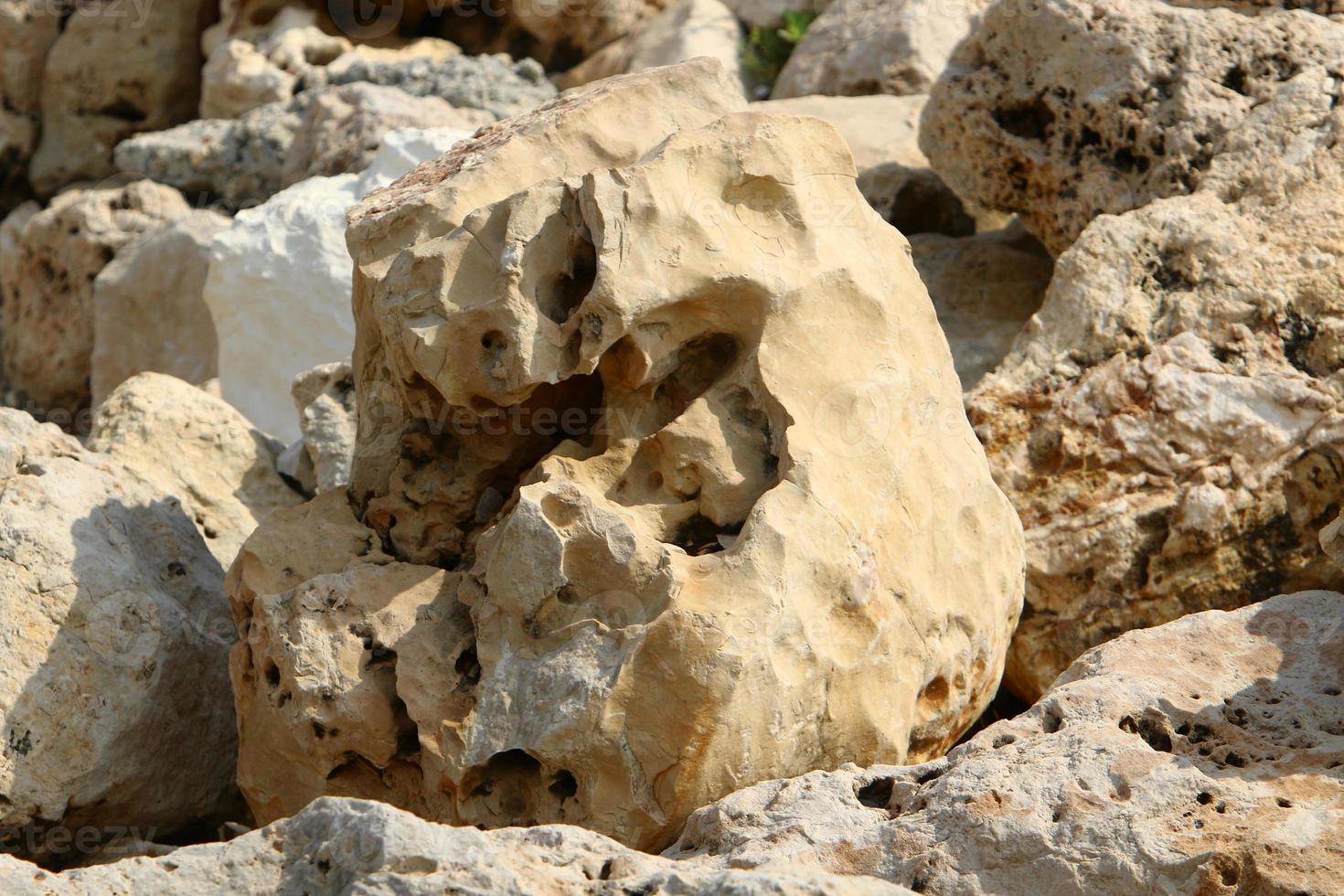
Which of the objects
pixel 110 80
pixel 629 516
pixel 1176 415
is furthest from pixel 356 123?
pixel 629 516

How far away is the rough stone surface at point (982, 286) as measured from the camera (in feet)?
18.4

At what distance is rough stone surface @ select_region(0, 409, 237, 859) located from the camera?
3.74 metres

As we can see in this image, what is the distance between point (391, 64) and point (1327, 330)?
5199 millimetres

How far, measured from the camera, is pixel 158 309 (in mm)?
7359

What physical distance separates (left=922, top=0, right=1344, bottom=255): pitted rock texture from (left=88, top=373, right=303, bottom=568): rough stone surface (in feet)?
8.61

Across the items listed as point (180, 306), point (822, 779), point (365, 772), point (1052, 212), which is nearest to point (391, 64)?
point (180, 306)

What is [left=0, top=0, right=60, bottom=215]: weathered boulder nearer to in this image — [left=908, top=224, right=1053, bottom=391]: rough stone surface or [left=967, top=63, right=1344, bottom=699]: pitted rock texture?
[left=908, top=224, right=1053, bottom=391]: rough stone surface

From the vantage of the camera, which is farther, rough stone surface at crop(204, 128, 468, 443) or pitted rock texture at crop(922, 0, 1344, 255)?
rough stone surface at crop(204, 128, 468, 443)

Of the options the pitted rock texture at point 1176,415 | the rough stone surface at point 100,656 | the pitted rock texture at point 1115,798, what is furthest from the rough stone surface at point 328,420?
the pitted rock texture at point 1115,798

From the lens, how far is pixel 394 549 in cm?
385

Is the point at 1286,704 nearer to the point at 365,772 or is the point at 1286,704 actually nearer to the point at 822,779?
the point at 822,779

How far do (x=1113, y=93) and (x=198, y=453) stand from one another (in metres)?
3.08

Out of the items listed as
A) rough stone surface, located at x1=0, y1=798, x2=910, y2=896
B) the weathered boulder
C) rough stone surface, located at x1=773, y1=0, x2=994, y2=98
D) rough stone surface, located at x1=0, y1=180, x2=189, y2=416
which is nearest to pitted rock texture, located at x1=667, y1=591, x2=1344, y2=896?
rough stone surface, located at x1=0, y1=798, x2=910, y2=896

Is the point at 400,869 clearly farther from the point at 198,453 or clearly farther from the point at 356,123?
the point at 356,123
